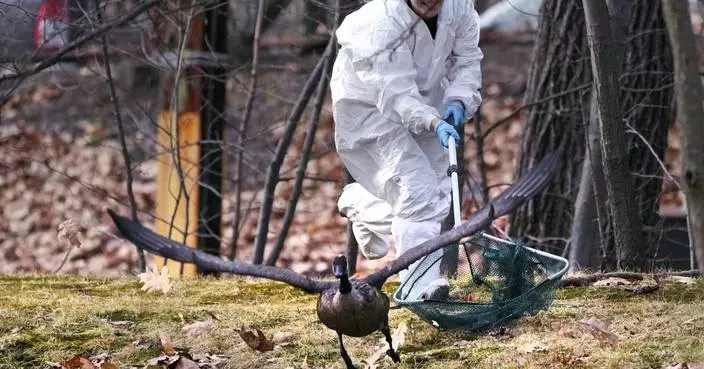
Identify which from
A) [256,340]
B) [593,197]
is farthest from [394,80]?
[593,197]

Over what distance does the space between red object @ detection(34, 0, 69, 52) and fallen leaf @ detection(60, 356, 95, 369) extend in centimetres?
217

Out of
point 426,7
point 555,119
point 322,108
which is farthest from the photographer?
point 322,108

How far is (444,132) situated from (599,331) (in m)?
1.15

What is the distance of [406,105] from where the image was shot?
626cm

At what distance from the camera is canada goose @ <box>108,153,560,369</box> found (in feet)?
16.7

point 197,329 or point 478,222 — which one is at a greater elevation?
point 478,222

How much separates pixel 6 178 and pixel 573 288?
11987 millimetres

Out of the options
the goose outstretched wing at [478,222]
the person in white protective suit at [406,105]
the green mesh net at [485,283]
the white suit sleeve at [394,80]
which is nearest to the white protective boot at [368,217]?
the person in white protective suit at [406,105]

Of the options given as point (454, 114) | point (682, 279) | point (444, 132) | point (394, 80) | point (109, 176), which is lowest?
point (682, 279)

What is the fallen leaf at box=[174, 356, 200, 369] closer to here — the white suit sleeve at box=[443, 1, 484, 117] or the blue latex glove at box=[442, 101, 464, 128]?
the blue latex glove at box=[442, 101, 464, 128]

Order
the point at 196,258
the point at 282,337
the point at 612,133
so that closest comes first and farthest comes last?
the point at 196,258, the point at 282,337, the point at 612,133

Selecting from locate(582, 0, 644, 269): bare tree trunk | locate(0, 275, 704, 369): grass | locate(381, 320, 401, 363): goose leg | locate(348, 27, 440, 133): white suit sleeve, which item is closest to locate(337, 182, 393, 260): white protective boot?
locate(0, 275, 704, 369): grass

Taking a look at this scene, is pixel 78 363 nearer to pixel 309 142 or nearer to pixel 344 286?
pixel 344 286

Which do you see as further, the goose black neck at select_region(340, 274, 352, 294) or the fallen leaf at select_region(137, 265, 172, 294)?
the fallen leaf at select_region(137, 265, 172, 294)
